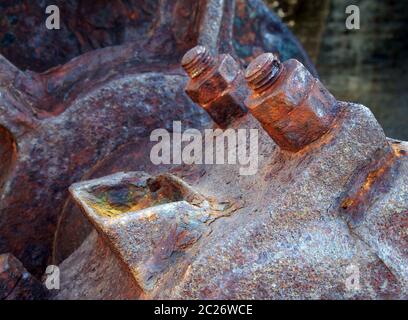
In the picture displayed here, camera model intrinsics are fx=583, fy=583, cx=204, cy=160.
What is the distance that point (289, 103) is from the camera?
44.5 inches

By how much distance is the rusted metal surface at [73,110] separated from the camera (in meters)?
1.58

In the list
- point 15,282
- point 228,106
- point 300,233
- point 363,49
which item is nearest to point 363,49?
point 363,49

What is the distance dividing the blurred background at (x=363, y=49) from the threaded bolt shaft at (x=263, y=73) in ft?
7.91

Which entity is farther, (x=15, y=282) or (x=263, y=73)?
(x=15, y=282)

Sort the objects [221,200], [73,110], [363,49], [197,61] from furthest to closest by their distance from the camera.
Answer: [363,49], [73,110], [197,61], [221,200]

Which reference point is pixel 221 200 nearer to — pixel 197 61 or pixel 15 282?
pixel 197 61

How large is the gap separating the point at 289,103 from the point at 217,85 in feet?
1.24

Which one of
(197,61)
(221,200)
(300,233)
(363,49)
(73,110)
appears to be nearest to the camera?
(300,233)

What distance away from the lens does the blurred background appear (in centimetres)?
349

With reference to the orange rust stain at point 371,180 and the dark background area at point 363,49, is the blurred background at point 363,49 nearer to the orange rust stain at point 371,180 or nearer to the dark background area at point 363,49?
the dark background area at point 363,49

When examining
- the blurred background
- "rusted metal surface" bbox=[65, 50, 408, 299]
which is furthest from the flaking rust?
the blurred background

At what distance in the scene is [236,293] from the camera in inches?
41.2
